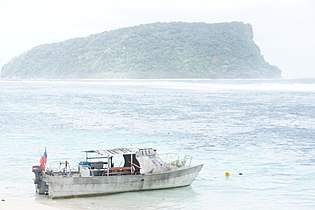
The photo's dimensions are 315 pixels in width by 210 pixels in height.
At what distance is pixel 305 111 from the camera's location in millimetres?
72062

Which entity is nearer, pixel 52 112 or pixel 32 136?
pixel 32 136

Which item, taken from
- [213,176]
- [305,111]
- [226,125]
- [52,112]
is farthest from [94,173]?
[305,111]

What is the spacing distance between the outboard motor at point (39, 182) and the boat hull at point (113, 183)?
0.51 meters

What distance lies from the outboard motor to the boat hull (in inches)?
20.3

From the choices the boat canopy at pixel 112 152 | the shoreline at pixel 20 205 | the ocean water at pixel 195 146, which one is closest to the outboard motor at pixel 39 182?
the ocean water at pixel 195 146

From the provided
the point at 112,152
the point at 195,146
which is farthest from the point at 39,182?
the point at 195,146

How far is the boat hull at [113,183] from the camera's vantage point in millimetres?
23875

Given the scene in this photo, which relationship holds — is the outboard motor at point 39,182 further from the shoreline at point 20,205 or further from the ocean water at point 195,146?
the shoreline at point 20,205

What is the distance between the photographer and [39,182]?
24578 mm

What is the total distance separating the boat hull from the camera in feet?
78.3

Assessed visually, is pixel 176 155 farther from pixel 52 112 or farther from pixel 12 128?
pixel 52 112

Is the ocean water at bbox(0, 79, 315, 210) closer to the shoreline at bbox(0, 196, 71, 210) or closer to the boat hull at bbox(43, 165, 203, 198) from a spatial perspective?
the boat hull at bbox(43, 165, 203, 198)

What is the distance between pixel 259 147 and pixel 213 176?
1107cm

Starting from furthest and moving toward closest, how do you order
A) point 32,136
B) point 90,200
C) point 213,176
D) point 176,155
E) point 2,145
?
point 32,136
point 2,145
point 176,155
point 213,176
point 90,200
